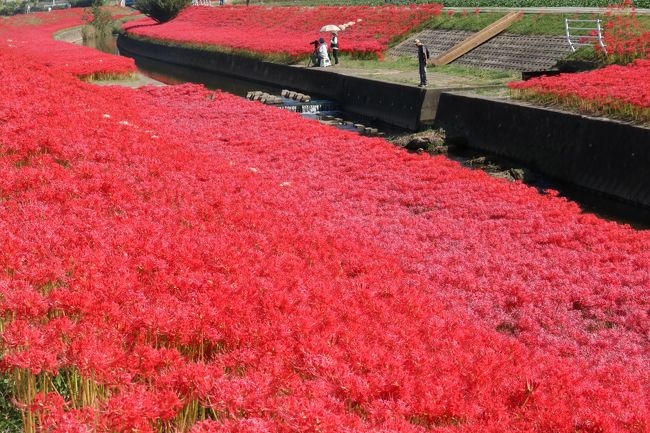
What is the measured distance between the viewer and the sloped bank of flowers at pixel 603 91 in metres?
19.3

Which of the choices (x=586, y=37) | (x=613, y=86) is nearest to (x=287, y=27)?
(x=586, y=37)

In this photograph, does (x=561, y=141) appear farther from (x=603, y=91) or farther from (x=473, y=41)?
(x=473, y=41)

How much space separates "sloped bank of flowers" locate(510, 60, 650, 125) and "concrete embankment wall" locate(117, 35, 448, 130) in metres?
4.10

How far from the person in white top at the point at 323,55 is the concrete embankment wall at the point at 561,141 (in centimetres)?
1345

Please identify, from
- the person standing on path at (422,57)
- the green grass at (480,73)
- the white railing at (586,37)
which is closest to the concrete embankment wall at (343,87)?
the person standing on path at (422,57)

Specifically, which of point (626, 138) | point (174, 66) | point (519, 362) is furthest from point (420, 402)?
point (174, 66)

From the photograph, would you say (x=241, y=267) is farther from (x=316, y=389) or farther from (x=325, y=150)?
(x=325, y=150)

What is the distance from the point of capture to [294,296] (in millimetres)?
8438

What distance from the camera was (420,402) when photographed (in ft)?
20.6

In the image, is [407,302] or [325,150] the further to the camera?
[325,150]

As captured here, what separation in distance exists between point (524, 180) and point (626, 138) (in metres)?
2.79

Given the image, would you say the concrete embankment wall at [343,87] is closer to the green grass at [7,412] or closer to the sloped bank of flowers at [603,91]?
the sloped bank of flowers at [603,91]

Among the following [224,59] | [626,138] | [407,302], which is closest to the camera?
[407,302]

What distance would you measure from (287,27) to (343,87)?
2908cm
